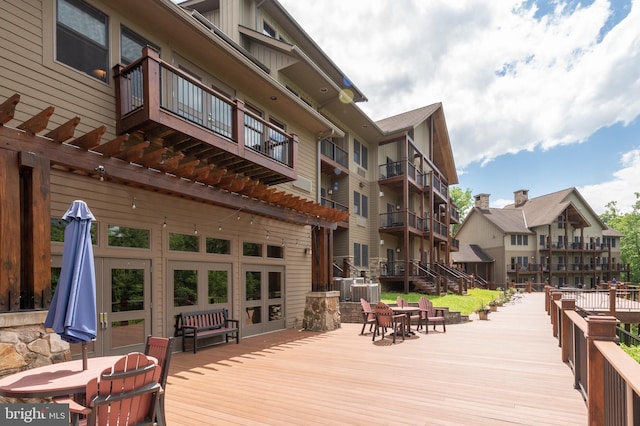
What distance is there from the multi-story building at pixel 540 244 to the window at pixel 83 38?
37.7 m

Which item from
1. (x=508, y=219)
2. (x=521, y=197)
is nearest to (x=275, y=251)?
(x=508, y=219)

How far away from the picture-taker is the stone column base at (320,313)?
11828 millimetres

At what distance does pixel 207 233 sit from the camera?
9719 millimetres

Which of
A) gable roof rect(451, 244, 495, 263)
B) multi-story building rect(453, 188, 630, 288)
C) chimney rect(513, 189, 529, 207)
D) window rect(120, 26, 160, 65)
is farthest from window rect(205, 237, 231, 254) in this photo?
chimney rect(513, 189, 529, 207)

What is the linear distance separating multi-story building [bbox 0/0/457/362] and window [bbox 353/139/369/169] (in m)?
6.09

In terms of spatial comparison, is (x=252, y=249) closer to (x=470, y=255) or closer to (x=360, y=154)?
(x=360, y=154)

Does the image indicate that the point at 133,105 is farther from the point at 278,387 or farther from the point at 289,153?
the point at 278,387

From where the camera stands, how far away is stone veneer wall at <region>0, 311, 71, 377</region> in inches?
181

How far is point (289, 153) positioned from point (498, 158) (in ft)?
259

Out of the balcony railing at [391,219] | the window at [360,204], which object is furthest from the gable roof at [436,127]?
the balcony railing at [391,219]

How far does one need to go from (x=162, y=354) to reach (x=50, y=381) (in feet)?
3.43

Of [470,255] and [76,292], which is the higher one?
[76,292]

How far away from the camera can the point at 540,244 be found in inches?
1665

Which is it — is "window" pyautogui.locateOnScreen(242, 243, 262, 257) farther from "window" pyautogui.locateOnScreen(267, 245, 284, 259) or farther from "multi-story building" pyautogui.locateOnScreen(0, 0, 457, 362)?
"window" pyautogui.locateOnScreen(267, 245, 284, 259)
